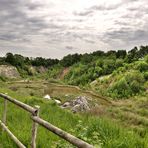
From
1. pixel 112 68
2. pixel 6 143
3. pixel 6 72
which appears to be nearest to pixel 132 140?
Result: pixel 6 143

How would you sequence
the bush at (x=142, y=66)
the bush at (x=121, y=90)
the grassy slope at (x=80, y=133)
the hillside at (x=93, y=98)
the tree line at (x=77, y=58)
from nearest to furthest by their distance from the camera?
the grassy slope at (x=80, y=133) < the hillside at (x=93, y=98) < the bush at (x=121, y=90) < the bush at (x=142, y=66) < the tree line at (x=77, y=58)

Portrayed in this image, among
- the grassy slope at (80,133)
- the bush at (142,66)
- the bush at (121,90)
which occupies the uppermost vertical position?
the bush at (142,66)

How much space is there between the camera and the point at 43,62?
5861 inches

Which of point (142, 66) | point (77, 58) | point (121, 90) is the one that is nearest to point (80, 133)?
point (121, 90)

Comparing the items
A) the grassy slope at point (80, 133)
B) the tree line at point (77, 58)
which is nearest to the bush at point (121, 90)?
the tree line at point (77, 58)

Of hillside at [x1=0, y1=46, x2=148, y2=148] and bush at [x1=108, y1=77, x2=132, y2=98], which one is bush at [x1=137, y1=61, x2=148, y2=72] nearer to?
hillside at [x1=0, y1=46, x2=148, y2=148]

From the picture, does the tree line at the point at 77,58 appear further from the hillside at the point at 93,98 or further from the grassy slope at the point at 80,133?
the grassy slope at the point at 80,133

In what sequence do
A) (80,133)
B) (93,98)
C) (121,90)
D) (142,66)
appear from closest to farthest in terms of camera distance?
(80,133)
(93,98)
(121,90)
(142,66)

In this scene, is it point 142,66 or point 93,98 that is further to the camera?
point 142,66

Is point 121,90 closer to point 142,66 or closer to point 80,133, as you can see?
point 142,66

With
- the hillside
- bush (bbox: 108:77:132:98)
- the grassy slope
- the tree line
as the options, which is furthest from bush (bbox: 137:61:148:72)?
the grassy slope

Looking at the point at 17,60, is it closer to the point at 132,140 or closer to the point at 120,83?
the point at 120,83

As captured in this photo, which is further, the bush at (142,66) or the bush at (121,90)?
the bush at (142,66)

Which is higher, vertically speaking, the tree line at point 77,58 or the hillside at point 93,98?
the tree line at point 77,58
